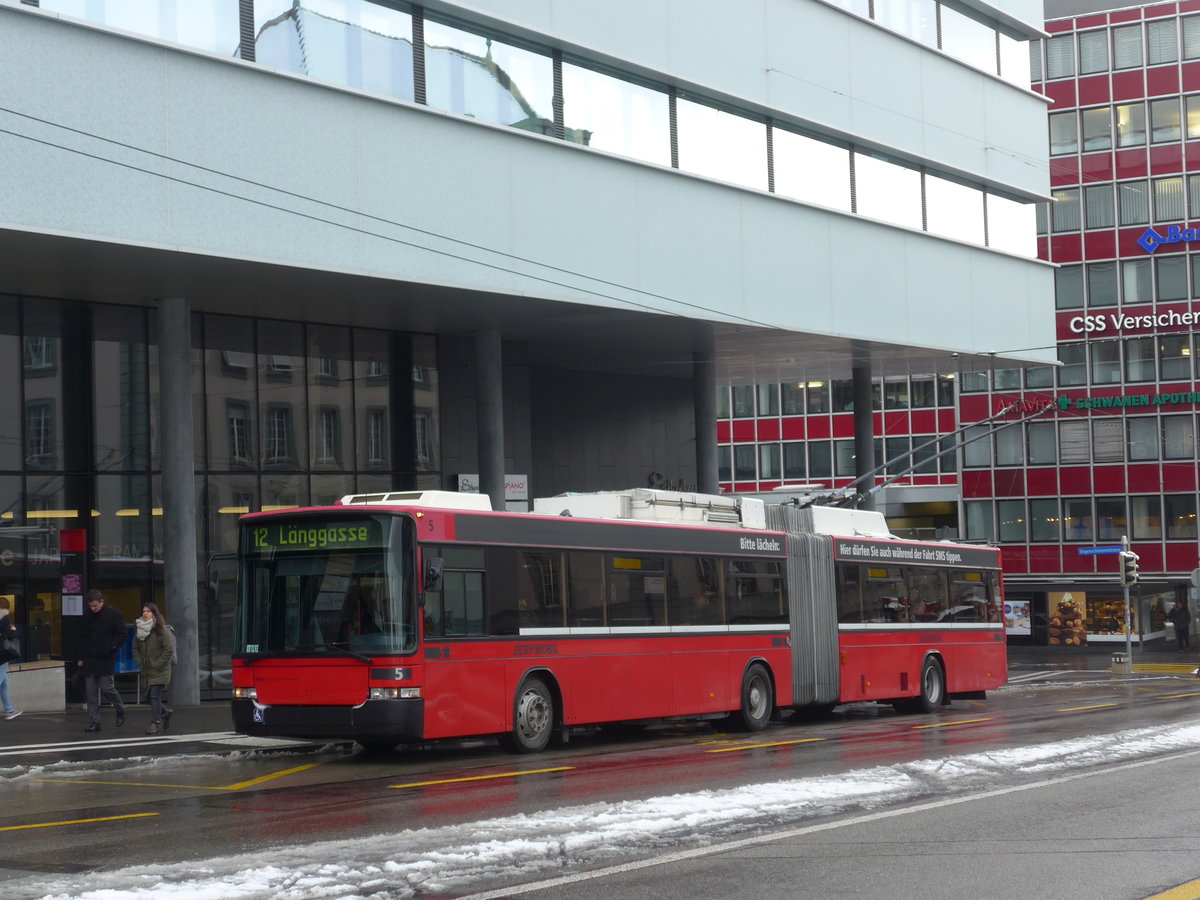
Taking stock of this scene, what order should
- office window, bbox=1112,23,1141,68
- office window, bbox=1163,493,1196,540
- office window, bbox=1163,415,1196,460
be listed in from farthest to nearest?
office window, bbox=1112,23,1141,68 < office window, bbox=1163,415,1196,460 < office window, bbox=1163,493,1196,540

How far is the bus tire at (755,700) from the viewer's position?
21047mm

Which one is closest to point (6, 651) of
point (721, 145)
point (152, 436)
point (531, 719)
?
point (152, 436)

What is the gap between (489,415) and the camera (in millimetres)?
27953

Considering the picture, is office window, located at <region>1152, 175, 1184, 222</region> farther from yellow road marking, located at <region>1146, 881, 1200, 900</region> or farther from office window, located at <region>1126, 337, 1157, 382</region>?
yellow road marking, located at <region>1146, 881, 1200, 900</region>

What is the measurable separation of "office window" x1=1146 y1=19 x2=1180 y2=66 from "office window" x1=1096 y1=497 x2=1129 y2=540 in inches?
700

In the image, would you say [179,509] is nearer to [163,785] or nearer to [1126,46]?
[163,785]

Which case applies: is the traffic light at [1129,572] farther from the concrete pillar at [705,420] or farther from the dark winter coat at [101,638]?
the dark winter coat at [101,638]

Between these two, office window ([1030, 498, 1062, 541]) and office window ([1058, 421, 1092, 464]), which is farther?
office window ([1030, 498, 1062, 541])

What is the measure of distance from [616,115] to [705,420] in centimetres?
796

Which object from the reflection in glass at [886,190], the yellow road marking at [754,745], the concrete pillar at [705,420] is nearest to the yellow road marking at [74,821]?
the yellow road marking at [754,745]

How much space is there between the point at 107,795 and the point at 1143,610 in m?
53.7

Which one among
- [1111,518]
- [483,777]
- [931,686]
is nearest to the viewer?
[483,777]

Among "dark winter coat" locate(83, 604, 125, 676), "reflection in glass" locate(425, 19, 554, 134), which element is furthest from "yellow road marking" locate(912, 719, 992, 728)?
"reflection in glass" locate(425, 19, 554, 134)

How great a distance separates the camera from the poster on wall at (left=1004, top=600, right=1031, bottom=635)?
62.1 meters
